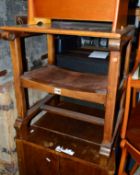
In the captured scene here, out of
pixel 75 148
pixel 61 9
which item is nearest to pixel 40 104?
pixel 75 148

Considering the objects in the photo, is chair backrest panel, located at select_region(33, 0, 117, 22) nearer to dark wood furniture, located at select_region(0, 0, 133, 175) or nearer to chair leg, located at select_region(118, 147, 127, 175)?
dark wood furniture, located at select_region(0, 0, 133, 175)

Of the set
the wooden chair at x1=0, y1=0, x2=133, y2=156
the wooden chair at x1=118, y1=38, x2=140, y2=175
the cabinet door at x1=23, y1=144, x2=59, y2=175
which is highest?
the wooden chair at x1=0, y1=0, x2=133, y2=156

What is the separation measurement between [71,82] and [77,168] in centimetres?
40

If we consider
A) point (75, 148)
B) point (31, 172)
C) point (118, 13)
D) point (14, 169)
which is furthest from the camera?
point (14, 169)

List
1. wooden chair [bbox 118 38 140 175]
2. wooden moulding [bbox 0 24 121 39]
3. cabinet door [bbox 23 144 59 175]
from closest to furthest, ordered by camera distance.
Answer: wooden moulding [bbox 0 24 121 39] < wooden chair [bbox 118 38 140 175] < cabinet door [bbox 23 144 59 175]

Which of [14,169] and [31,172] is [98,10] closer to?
[31,172]

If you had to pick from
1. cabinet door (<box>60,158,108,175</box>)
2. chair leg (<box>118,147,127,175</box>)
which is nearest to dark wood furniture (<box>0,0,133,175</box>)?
cabinet door (<box>60,158,108,175</box>)

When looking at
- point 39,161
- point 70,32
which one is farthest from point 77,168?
point 70,32

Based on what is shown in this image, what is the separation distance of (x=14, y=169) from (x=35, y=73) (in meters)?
0.65

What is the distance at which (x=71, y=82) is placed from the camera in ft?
3.14

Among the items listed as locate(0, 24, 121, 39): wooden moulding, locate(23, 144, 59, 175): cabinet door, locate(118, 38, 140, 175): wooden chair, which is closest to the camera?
locate(0, 24, 121, 39): wooden moulding

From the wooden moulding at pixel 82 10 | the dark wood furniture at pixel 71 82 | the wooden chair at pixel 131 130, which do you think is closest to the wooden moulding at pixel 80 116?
the dark wood furniture at pixel 71 82

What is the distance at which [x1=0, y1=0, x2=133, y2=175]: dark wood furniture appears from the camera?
726mm

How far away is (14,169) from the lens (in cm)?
128
